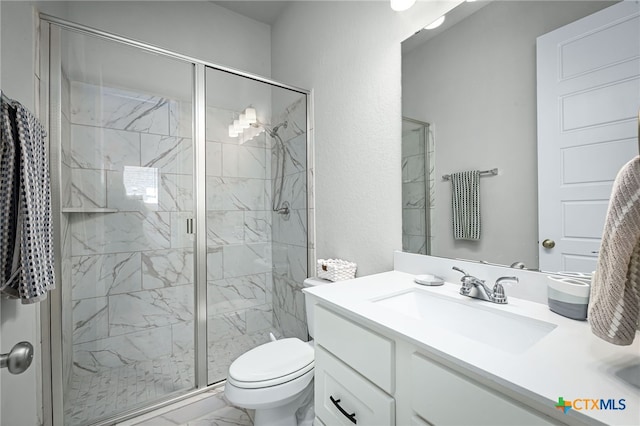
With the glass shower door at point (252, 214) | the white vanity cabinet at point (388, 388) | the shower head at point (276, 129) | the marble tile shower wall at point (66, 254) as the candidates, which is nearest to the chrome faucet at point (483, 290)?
the white vanity cabinet at point (388, 388)

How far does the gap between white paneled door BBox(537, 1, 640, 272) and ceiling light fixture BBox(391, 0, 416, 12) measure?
587mm

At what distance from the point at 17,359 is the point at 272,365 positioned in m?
0.91

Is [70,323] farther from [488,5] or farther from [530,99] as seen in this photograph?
[488,5]

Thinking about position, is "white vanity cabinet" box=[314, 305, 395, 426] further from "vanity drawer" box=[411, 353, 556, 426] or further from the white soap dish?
the white soap dish

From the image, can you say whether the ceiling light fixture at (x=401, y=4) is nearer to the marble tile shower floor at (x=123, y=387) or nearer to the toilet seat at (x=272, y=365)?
the toilet seat at (x=272, y=365)

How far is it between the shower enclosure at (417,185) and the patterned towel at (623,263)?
79 centimetres

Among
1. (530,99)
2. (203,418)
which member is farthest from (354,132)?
(203,418)

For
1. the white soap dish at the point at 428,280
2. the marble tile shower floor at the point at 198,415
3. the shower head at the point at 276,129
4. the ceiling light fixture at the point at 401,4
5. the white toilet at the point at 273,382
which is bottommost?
the marble tile shower floor at the point at 198,415

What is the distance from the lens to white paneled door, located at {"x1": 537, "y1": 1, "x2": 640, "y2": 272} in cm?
76

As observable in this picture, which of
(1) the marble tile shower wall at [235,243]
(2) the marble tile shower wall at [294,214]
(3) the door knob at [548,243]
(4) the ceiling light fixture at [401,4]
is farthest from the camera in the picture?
(2) the marble tile shower wall at [294,214]

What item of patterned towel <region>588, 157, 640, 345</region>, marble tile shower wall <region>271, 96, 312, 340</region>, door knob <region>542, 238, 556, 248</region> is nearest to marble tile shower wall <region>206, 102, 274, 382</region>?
marble tile shower wall <region>271, 96, 312, 340</region>

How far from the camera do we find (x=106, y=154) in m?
1.56

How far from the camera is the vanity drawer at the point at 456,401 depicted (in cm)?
50

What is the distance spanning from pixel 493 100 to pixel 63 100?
1911mm
